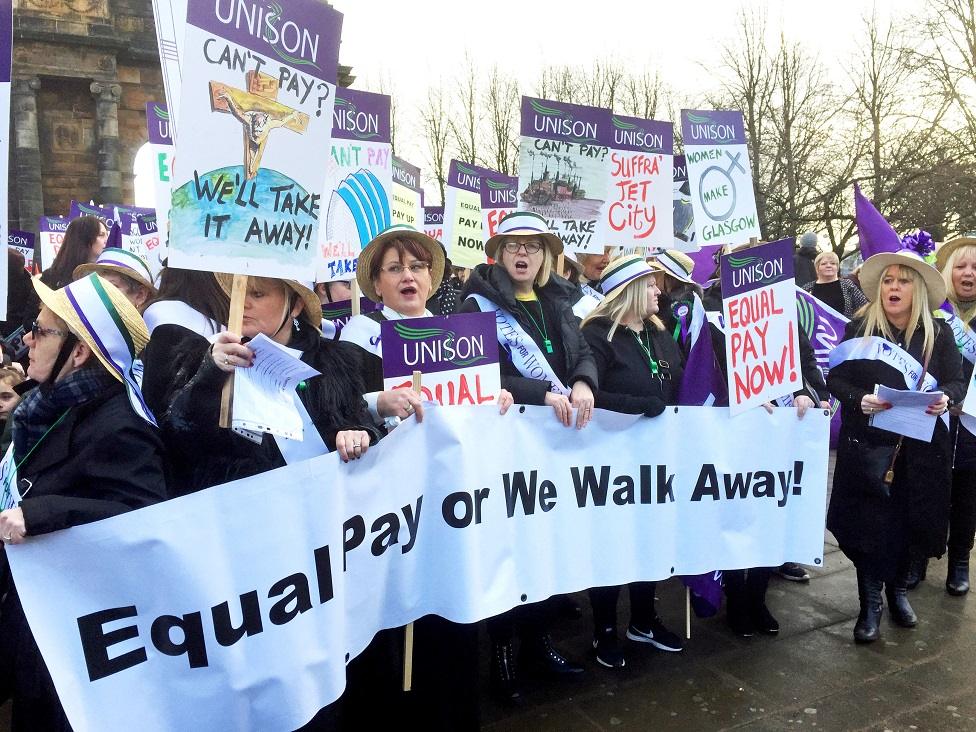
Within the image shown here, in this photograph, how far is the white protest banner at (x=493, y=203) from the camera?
23.0 ft

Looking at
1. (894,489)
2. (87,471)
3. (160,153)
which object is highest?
(160,153)

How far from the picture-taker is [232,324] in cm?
226

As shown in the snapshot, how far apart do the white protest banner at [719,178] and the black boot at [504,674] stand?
3.14 meters

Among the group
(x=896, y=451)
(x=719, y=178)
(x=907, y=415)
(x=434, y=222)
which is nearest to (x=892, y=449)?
(x=896, y=451)

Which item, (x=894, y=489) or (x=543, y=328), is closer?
(x=543, y=328)

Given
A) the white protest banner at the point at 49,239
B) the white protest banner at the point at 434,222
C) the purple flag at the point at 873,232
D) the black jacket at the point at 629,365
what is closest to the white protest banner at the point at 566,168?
the black jacket at the point at 629,365

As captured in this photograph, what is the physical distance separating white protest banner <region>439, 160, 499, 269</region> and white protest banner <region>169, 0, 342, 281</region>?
453cm

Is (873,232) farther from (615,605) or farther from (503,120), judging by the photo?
→ (503,120)

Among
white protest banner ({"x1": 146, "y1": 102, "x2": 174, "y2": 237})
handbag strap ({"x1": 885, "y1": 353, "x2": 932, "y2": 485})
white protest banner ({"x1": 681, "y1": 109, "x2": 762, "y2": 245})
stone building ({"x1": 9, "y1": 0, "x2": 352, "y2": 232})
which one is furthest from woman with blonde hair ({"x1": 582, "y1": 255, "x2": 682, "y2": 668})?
stone building ({"x1": 9, "y1": 0, "x2": 352, "y2": 232})

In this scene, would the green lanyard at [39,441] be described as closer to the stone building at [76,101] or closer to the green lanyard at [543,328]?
the green lanyard at [543,328]

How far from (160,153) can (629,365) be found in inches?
146

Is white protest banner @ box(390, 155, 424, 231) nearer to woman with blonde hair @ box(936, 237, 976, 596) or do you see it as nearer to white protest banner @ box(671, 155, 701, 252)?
white protest banner @ box(671, 155, 701, 252)

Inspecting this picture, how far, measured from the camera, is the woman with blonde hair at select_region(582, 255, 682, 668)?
Answer: 393 cm

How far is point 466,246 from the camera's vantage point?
719 centimetres
